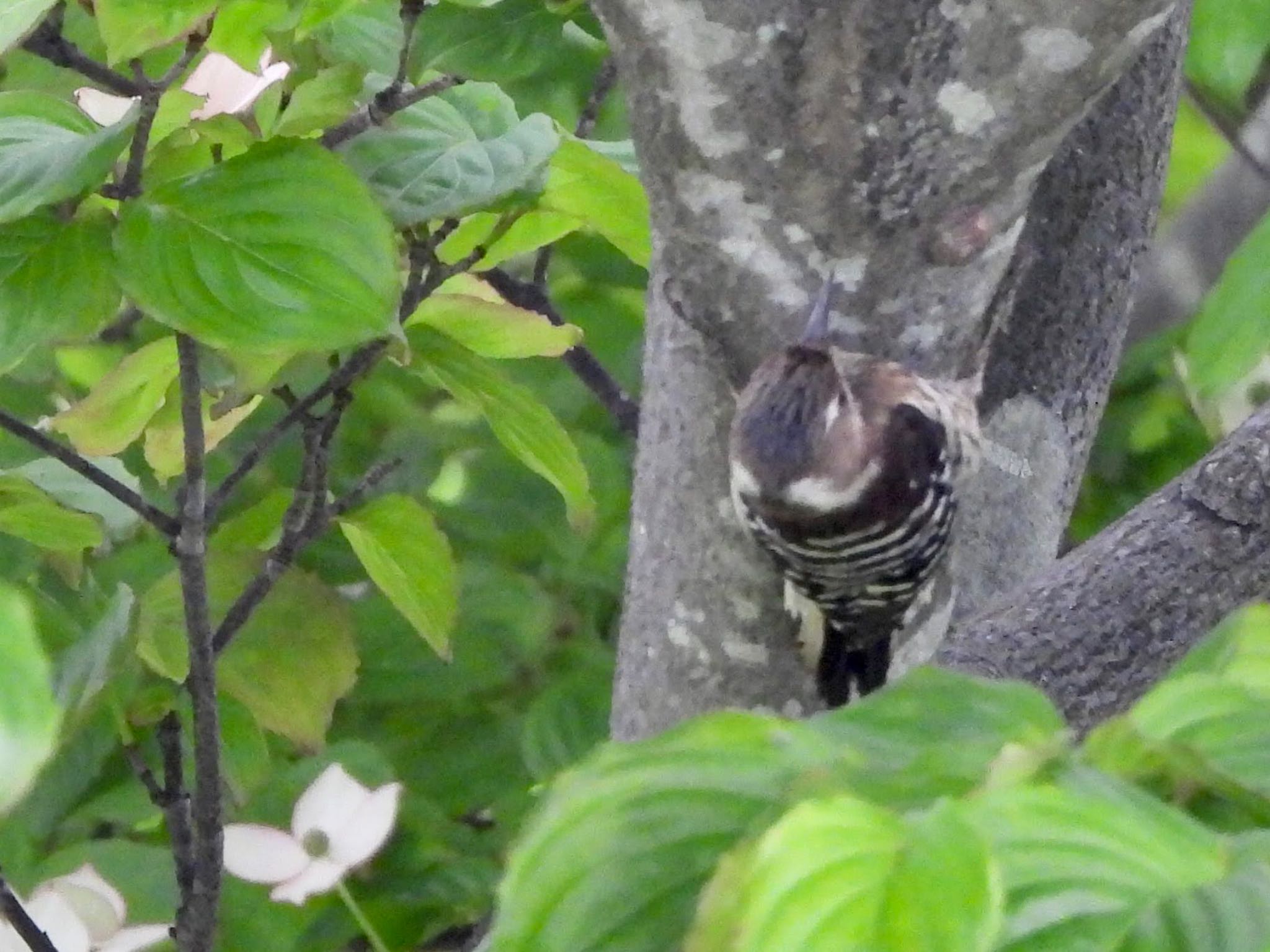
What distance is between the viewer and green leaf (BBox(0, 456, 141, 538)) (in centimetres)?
74

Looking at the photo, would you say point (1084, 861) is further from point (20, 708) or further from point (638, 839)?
point (20, 708)

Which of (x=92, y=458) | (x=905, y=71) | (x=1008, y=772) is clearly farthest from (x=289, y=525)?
(x=1008, y=772)

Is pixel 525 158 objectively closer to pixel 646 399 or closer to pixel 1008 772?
pixel 646 399

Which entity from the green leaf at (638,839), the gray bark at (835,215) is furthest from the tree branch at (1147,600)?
the green leaf at (638,839)

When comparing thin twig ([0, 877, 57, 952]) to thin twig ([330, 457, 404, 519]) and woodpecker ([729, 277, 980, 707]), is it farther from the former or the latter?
woodpecker ([729, 277, 980, 707])

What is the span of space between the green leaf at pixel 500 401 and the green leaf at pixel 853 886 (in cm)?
42

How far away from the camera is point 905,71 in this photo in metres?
0.56

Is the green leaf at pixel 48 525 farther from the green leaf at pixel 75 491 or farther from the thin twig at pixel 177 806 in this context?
the thin twig at pixel 177 806

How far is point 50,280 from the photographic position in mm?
559

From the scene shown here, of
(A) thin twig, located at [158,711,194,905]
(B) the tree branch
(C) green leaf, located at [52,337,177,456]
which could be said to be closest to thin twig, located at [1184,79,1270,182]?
(B) the tree branch

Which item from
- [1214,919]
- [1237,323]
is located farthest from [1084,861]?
[1237,323]

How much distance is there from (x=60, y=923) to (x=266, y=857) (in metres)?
0.11

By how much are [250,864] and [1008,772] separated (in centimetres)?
56

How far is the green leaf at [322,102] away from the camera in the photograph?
0.61 meters
